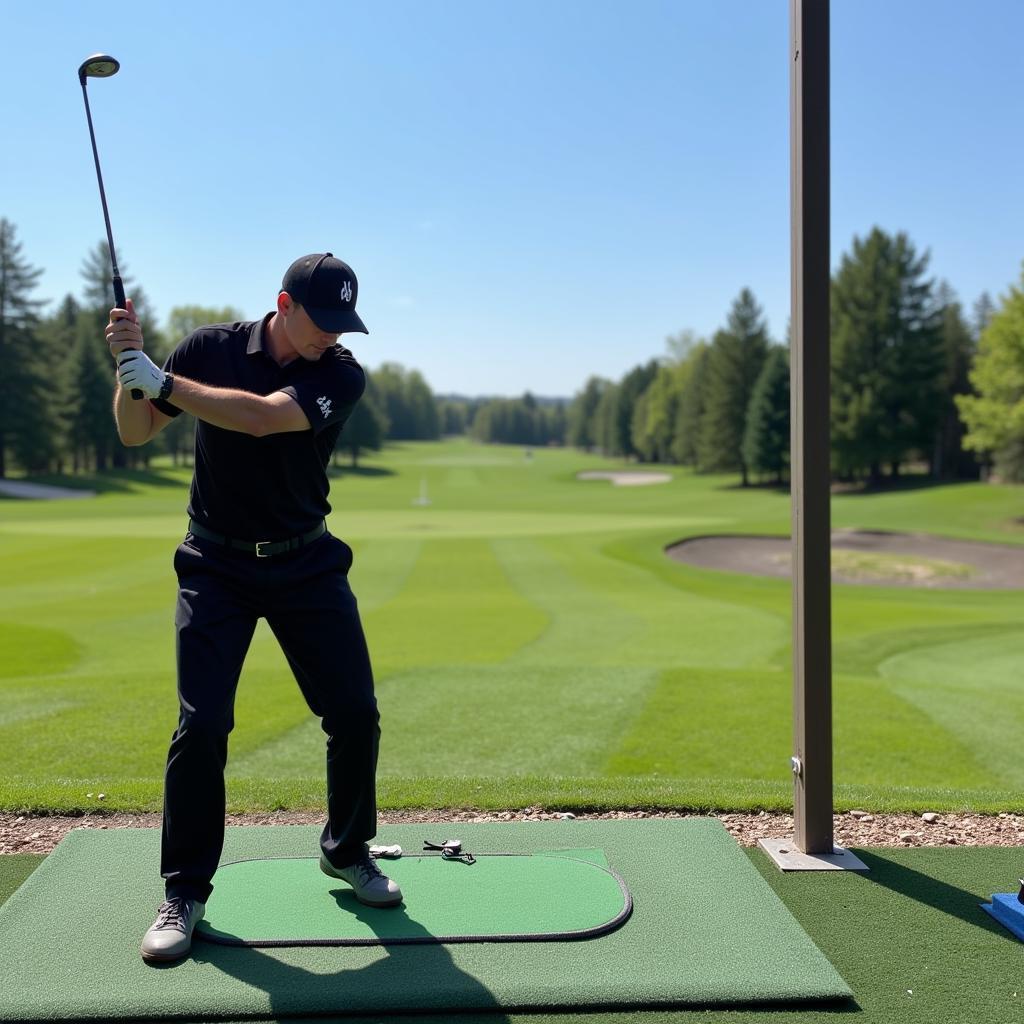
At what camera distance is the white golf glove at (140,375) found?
120 inches

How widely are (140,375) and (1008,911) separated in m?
3.29

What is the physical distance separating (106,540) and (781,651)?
736 inches

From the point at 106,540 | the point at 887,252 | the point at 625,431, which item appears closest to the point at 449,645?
the point at 106,540

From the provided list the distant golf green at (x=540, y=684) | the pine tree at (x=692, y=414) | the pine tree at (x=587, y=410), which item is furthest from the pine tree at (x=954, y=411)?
the pine tree at (x=587, y=410)

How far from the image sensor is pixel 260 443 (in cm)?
329

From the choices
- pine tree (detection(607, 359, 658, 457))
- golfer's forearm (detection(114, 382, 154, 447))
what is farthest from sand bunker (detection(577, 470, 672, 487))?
golfer's forearm (detection(114, 382, 154, 447))

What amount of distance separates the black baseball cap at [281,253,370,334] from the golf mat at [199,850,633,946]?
196 centimetres

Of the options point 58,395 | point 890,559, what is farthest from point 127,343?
point 58,395

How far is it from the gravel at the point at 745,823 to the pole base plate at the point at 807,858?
0.46 ft

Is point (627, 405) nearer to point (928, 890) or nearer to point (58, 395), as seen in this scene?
point (58, 395)

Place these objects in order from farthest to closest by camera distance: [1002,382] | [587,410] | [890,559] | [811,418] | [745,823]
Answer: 1. [587,410]
2. [1002,382]
3. [890,559]
4. [745,823]
5. [811,418]

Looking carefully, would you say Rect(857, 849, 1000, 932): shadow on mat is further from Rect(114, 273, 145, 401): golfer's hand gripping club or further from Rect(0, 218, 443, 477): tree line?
Rect(0, 218, 443, 477): tree line

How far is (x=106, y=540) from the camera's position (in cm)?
2498

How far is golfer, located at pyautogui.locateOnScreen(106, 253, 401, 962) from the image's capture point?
319 centimetres
